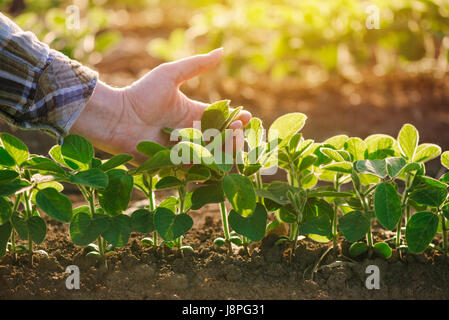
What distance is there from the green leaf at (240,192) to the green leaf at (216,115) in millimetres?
217

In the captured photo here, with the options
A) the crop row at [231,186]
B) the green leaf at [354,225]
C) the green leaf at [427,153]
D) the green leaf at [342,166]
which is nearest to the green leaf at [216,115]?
the crop row at [231,186]

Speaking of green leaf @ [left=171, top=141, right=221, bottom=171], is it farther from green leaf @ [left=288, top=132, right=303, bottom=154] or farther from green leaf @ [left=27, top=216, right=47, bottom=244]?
green leaf @ [left=27, top=216, right=47, bottom=244]

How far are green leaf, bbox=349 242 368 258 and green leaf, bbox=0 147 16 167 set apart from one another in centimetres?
94

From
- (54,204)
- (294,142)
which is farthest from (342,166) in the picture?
(54,204)

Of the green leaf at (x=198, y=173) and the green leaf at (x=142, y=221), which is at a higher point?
the green leaf at (x=198, y=173)

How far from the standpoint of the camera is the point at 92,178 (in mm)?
1377

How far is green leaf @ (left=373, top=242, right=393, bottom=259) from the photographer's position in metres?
1.56

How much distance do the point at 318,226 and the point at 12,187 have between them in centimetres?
79

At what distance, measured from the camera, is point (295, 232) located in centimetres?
165

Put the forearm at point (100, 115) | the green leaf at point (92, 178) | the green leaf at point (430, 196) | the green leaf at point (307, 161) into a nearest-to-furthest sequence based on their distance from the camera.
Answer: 1. the green leaf at point (92, 178)
2. the green leaf at point (430, 196)
3. the green leaf at point (307, 161)
4. the forearm at point (100, 115)

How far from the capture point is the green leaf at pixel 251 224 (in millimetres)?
1442

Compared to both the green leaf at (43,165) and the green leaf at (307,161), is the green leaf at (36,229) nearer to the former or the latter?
the green leaf at (43,165)

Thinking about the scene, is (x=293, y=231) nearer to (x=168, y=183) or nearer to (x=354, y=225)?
(x=354, y=225)

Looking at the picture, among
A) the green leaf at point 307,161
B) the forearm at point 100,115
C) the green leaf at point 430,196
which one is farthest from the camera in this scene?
the forearm at point 100,115
